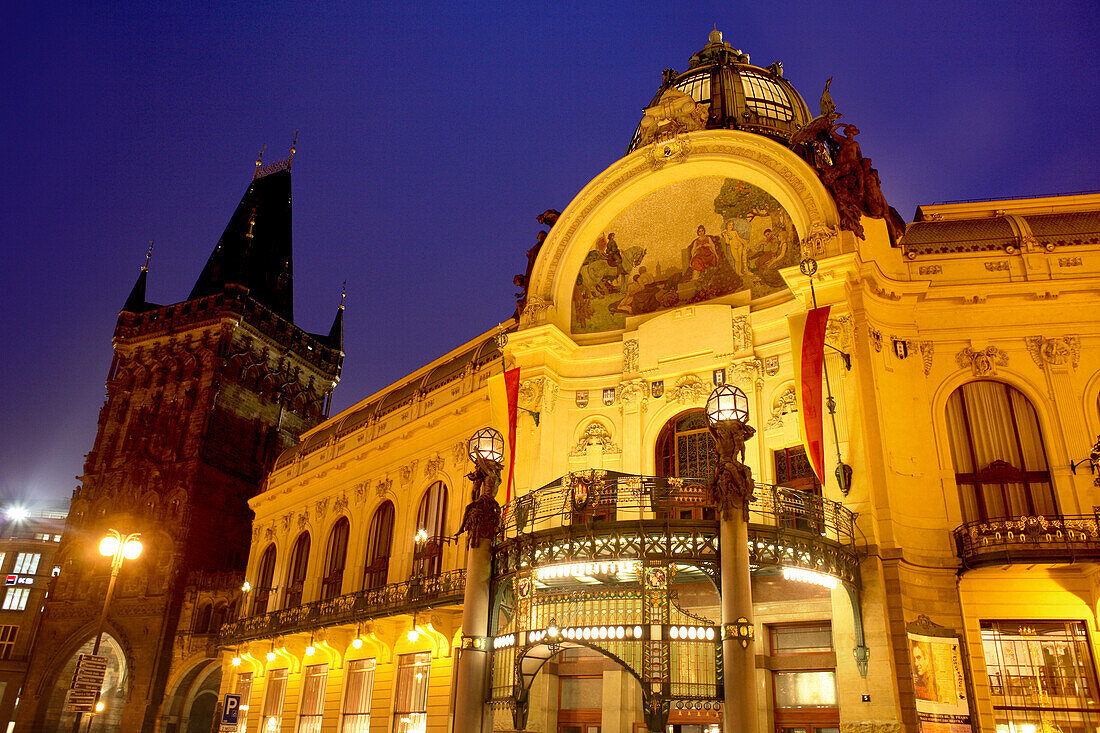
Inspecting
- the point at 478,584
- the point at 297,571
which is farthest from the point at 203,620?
the point at 478,584

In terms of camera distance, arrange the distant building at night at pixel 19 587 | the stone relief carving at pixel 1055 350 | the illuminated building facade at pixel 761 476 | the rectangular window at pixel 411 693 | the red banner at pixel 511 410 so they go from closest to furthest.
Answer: the illuminated building facade at pixel 761 476, the stone relief carving at pixel 1055 350, the red banner at pixel 511 410, the rectangular window at pixel 411 693, the distant building at night at pixel 19 587

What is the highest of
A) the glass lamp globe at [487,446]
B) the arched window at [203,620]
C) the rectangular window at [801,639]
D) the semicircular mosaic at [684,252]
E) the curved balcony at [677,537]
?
the semicircular mosaic at [684,252]

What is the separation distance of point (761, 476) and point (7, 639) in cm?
4901

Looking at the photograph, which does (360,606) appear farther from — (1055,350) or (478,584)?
(1055,350)

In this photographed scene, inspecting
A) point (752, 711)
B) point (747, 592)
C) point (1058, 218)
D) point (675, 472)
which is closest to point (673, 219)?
point (675, 472)

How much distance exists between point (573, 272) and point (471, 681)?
1271cm

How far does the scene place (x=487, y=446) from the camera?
1642 centimetres

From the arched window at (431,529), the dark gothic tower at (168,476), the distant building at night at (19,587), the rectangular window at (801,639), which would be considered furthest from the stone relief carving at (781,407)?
the distant building at night at (19,587)

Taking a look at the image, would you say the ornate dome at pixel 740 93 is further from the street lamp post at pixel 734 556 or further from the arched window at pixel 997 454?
the street lamp post at pixel 734 556

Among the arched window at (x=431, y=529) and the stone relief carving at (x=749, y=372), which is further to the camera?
the arched window at (x=431, y=529)

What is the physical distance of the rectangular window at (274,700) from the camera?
2942 centimetres

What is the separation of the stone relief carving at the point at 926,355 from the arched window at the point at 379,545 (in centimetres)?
1754

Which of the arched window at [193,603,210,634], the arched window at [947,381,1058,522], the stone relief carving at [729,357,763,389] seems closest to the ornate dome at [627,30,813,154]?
the stone relief carving at [729,357,763,389]

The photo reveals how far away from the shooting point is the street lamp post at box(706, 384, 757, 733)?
40.9 feet
